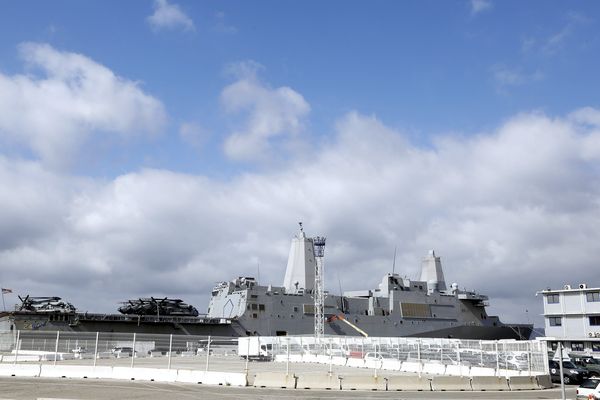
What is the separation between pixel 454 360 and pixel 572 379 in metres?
5.28

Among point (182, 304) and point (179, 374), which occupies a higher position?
point (182, 304)

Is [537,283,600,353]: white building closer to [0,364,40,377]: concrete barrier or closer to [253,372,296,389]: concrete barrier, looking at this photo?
[253,372,296,389]: concrete barrier

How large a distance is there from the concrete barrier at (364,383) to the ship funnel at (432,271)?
51639 mm

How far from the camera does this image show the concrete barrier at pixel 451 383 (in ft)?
66.7

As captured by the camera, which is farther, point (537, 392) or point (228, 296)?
point (228, 296)

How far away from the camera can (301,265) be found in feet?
208

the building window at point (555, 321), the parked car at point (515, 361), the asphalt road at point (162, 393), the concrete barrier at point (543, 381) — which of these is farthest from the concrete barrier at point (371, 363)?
the building window at point (555, 321)

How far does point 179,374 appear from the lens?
852 inches

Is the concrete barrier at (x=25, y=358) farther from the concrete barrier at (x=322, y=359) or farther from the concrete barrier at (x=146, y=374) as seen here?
the concrete barrier at (x=322, y=359)

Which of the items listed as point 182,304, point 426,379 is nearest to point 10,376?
point 426,379

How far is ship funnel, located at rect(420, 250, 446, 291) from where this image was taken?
230 feet

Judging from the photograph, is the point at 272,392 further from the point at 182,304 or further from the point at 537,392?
the point at 182,304

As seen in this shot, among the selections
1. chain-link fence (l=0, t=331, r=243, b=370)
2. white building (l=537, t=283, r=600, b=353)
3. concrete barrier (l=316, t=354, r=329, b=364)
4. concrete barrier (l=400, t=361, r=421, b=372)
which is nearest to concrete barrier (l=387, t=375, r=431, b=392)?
concrete barrier (l=400, t=361, r=421, b=372)

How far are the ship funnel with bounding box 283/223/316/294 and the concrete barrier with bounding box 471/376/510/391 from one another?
136ft
